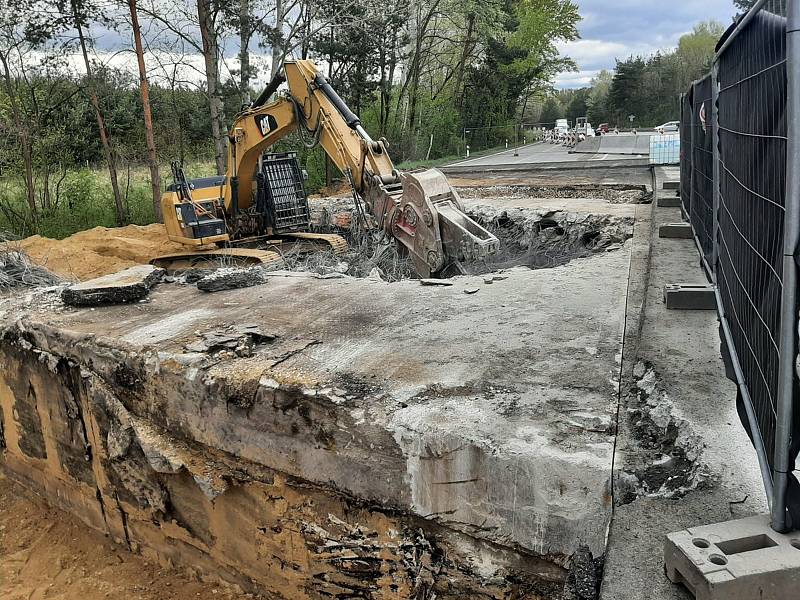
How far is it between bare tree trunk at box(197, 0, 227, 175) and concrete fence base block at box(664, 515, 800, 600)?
14.4 meters

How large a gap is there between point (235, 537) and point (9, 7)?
1253cm

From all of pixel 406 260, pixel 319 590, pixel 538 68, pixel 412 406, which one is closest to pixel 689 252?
pixel 406 260

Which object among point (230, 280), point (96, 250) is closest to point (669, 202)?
point (230, 280)

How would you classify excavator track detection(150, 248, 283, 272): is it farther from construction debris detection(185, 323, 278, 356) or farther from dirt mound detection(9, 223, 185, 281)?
construction debris detection(185, 323, 278, 356)

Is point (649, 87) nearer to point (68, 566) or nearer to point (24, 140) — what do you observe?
point (24, 140)

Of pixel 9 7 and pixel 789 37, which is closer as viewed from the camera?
pixel 789 37

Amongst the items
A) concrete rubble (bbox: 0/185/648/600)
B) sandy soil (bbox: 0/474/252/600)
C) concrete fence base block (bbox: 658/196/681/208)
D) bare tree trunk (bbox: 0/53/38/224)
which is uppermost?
bare tree trunk (bbox: 0/53/38/224)

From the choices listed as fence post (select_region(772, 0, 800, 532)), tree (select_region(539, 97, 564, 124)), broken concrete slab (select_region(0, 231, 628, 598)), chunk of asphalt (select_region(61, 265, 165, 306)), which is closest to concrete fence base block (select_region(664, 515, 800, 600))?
fence post (select_region(772, 0, 800, 532))

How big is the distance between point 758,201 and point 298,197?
29.3ft

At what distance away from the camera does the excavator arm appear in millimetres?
6973

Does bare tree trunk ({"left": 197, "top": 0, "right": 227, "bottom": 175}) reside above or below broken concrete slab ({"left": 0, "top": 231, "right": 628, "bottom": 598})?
above

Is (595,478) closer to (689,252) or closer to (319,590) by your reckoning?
(319,590)

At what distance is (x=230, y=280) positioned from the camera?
6148 mm

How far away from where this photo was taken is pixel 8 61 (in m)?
12.2
